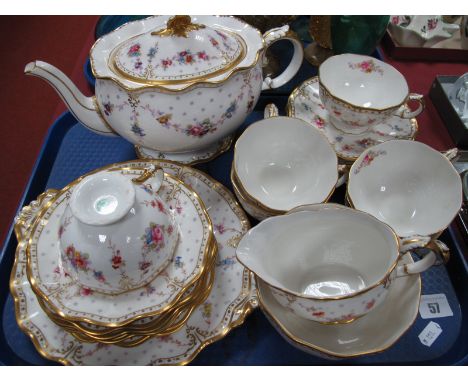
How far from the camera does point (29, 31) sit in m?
1.83

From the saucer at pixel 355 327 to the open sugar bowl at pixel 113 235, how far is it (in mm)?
163

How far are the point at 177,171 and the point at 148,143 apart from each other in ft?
0.24

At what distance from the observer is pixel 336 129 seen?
2.95 feet

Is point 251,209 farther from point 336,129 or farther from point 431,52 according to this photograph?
point 431,52

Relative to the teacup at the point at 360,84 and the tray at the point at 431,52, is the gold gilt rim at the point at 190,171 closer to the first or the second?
the teacup at the point at 360,84

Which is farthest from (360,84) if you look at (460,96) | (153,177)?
(153,177)

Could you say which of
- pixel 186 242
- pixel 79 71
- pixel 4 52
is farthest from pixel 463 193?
pixel 4 52

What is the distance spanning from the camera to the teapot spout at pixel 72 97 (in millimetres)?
671

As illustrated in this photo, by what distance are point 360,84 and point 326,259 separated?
1.62ft

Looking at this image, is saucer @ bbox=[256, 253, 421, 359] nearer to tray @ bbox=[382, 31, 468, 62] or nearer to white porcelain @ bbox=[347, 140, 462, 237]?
white porcelain @ bbox=[347, 140, 462, 237]

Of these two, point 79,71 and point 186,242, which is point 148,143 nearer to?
point 186,242

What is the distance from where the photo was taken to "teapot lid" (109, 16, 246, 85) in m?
0.65

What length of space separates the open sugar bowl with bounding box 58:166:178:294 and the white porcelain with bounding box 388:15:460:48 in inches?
39.2
